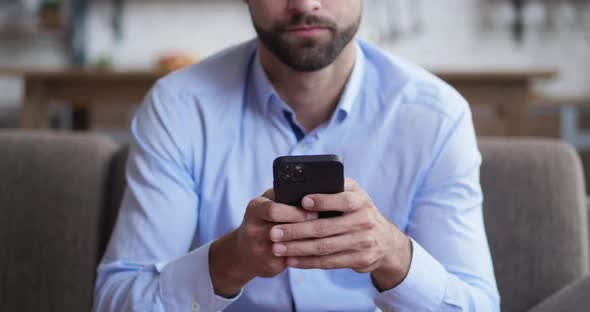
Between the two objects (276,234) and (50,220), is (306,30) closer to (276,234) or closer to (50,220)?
(276,234)

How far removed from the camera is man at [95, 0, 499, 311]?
0.98m

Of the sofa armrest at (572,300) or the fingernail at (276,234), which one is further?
the sofa armrest at (572,300)

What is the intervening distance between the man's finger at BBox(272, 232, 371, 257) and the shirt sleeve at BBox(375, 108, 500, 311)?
161 millimetres

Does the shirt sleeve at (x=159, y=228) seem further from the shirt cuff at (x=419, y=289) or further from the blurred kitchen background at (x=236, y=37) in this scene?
the blurred kitchen background at (x=236, y=37)

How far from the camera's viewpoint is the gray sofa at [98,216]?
1.24 meters

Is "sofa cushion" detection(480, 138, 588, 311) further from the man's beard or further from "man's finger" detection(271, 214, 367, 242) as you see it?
"man's finger" detection(271, 214, 367, 242)

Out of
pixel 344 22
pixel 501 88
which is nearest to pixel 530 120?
pixel 501 88

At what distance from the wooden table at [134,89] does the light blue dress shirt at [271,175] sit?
1.80 meters

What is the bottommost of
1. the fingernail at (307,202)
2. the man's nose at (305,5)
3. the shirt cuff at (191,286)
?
the shirt cuff at (191,286)

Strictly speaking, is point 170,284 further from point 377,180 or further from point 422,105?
point 422,105

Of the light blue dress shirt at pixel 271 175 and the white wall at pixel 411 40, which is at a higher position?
the light blue dress shirt at pixel 271 175

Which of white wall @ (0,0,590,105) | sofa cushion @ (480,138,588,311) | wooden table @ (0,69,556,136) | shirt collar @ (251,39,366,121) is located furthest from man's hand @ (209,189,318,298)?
white wall @ (0,0,590,105)

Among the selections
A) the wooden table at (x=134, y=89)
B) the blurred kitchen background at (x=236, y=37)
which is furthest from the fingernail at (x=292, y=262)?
the blurred kitchen background at (x=236, y=37)

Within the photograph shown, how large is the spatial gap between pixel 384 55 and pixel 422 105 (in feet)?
0.42
